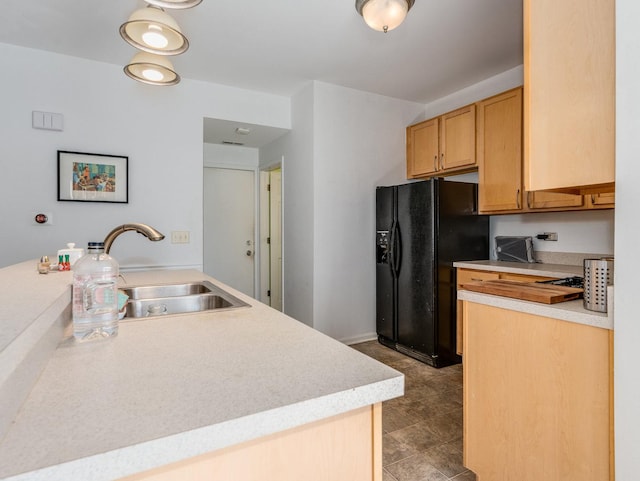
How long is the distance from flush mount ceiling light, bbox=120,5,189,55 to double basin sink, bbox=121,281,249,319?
1128 mm

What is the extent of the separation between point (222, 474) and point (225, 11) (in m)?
2.59

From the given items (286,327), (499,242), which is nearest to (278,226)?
(499,242)

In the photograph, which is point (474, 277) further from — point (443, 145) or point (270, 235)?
point (270, 235)

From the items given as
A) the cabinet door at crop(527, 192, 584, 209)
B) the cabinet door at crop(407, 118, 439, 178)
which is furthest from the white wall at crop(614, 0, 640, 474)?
the cabinet door at crop(407, 118, 439, 178)

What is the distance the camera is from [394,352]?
3410mm

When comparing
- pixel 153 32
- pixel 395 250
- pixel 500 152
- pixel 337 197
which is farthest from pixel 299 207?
pixel 153 32

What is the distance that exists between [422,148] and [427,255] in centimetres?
129

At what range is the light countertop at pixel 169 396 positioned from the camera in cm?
47

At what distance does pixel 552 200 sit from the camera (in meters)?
2.68

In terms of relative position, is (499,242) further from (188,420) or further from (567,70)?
(188,420)

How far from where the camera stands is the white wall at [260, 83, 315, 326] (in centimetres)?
347

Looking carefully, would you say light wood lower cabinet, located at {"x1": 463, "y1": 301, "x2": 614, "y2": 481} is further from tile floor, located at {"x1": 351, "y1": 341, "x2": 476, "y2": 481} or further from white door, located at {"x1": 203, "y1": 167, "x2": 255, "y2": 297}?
white door, located at {"x1": 203, "y1": 167, "x2": 255, "y2": 297}

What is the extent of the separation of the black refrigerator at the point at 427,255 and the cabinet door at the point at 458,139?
0.28 metres

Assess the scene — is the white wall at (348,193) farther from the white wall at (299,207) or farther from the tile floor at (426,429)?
the tile floor at (426,429)
